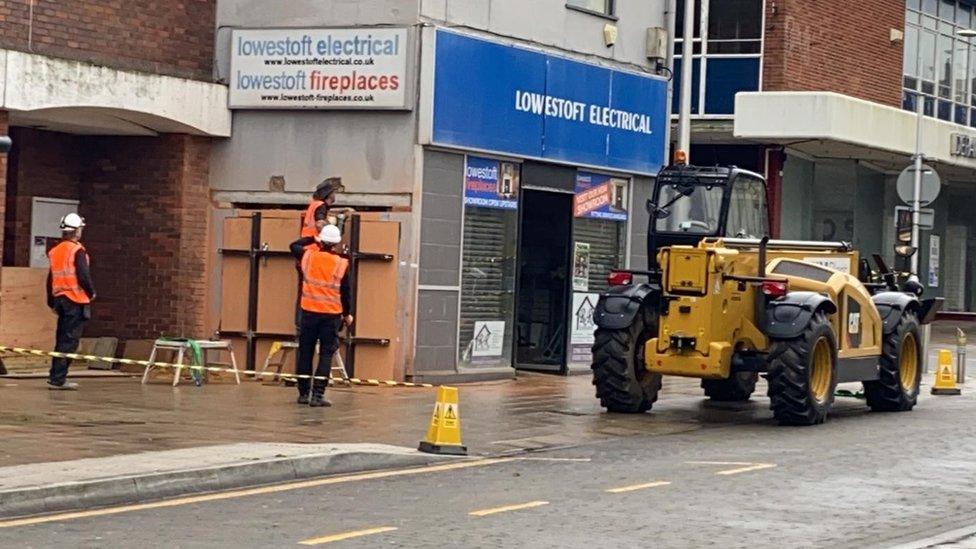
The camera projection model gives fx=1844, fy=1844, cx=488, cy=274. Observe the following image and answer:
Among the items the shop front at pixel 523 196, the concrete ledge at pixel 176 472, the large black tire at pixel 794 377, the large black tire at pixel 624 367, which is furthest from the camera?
the shop front at pixel 523 196

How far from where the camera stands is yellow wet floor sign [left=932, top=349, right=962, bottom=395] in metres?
23.8

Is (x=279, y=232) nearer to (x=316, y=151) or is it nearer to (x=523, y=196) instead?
(x=316, y=151)

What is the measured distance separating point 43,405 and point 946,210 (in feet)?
117

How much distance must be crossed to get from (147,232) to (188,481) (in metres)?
10.5

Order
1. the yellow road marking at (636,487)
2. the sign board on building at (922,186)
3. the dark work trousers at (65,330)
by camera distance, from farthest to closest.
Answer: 1. the sign board on building at (922,186)
2. the dark work trousers at (65,330)
3. the yellow road marking at (636,487)

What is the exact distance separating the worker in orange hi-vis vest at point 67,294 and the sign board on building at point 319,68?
3649 millimetres

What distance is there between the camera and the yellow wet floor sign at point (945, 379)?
23.8 metres

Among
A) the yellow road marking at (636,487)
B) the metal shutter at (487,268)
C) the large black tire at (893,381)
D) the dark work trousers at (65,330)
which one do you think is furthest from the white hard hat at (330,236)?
the large black tire at (893,381)

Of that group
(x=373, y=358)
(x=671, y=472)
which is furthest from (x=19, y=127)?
(x=671, y=472)

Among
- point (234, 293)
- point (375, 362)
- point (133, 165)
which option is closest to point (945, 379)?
point (375, 362)

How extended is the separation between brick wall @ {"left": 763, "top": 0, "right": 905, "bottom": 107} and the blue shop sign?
1118 centimetres

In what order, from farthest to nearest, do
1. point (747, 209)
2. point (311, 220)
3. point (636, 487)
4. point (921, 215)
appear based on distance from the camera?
point (921, 215)
point (747, 209)
point (311, 220)
point (636, 487)

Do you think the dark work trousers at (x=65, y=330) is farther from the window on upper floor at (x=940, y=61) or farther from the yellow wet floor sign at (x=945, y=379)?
the window on upper floor at (x=940, y=61)

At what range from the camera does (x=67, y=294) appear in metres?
19.2
